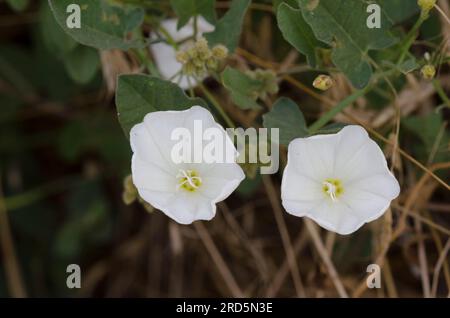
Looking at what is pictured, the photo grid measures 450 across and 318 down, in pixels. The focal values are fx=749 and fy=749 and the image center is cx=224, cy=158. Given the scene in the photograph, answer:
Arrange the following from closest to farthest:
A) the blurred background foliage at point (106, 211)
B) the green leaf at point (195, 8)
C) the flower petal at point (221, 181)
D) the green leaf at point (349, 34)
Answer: the flower petal at point (221, 181) → the green leaf at point (349, 34) → the green leaf at point (195, 8) → the blurred background foliage at point (106, 211)

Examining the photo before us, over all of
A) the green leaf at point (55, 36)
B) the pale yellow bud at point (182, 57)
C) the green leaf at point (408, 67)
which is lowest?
the green leaf at point (408, 67)

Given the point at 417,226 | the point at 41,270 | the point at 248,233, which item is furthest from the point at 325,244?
the point at 41,270

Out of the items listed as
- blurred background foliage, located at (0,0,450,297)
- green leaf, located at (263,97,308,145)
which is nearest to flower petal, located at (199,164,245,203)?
green leaf, located at (263,97,308,145)

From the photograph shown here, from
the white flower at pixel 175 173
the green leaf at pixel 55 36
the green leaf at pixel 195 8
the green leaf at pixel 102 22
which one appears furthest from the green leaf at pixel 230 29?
the green leaf at pixel 55 36

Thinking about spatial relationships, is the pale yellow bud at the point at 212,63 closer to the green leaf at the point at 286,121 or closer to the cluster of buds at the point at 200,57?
the cluster of buds at the point at 200,57

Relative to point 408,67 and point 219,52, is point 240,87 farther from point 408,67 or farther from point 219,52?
point 408,67

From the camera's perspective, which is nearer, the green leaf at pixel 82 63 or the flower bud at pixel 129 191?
the flower bud at pixel 129 191

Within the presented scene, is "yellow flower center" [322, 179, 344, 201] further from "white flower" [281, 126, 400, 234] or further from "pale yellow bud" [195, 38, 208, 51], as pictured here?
"pale yellow bud" [195, 38, 208, 51]
